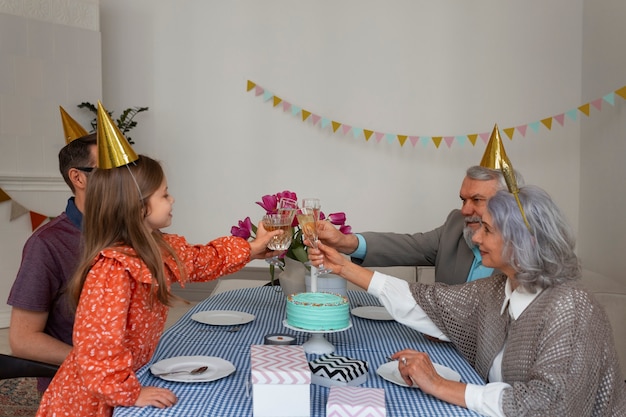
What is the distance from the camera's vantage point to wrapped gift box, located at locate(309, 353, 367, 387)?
155 cm

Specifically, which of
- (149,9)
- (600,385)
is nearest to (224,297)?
(600,385)

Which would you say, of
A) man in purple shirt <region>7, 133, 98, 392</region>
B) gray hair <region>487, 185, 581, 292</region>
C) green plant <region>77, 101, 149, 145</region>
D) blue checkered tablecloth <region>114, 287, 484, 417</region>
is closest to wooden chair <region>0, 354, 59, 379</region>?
man in purple shirt <region>7, 133, 98, 392</region>

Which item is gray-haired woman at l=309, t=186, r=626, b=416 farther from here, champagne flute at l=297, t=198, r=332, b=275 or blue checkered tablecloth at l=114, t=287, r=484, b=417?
champagne flute at l=297, t=198, r=332, b=275

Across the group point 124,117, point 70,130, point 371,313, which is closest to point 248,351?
point 371,313

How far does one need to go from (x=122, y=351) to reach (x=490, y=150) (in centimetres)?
169

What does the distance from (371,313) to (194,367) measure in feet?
2.92

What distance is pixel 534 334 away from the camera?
160 cm

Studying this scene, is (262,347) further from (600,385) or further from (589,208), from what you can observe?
(589,208)

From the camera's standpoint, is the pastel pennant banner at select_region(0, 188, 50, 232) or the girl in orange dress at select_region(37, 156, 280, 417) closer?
the girl in orange dress at select_region(37, 156, 280, 417)

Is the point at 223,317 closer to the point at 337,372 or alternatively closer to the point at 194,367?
the point at 194,367

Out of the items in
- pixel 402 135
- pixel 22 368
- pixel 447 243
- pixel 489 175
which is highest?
pixel 402 135

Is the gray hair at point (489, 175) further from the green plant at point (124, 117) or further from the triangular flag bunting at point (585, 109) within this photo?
the green plant at point (124, 117)

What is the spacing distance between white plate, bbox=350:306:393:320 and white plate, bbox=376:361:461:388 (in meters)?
0.57

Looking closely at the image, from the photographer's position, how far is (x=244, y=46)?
17.8 ft
